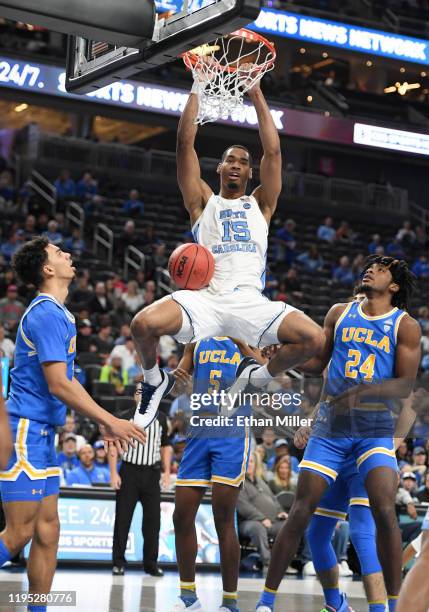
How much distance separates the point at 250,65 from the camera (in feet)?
24.5

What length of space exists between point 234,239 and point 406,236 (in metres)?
19.8

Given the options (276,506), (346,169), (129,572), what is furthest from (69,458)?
(346,169)

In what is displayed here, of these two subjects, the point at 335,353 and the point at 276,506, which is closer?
the point at 335,353

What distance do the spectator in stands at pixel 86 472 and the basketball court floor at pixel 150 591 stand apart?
53.4 inches

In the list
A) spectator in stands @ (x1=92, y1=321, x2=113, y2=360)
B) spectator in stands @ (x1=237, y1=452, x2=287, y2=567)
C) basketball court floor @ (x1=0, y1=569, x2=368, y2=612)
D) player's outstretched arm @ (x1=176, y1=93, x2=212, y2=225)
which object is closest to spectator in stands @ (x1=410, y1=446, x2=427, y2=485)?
spectator in stands @ (x1=237, y1=452, x2=287, y2=567)

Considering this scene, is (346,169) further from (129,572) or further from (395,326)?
(395,326)

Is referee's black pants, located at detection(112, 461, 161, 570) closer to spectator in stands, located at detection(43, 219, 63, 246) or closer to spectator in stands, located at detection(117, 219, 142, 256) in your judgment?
spectator in stands, located at detection(43, 219, 63, 246)

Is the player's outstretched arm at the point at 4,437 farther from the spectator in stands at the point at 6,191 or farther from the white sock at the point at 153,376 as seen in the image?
the spectator in stands at the point at 6,191

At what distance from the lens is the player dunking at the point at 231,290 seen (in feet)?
22.1

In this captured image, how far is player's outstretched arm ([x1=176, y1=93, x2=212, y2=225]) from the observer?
719cm

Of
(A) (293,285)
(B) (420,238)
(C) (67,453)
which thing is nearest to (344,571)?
(C) (67,453)

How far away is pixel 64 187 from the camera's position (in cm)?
2347

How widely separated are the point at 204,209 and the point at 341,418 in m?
1.83

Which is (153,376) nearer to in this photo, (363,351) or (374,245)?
(363,351)
